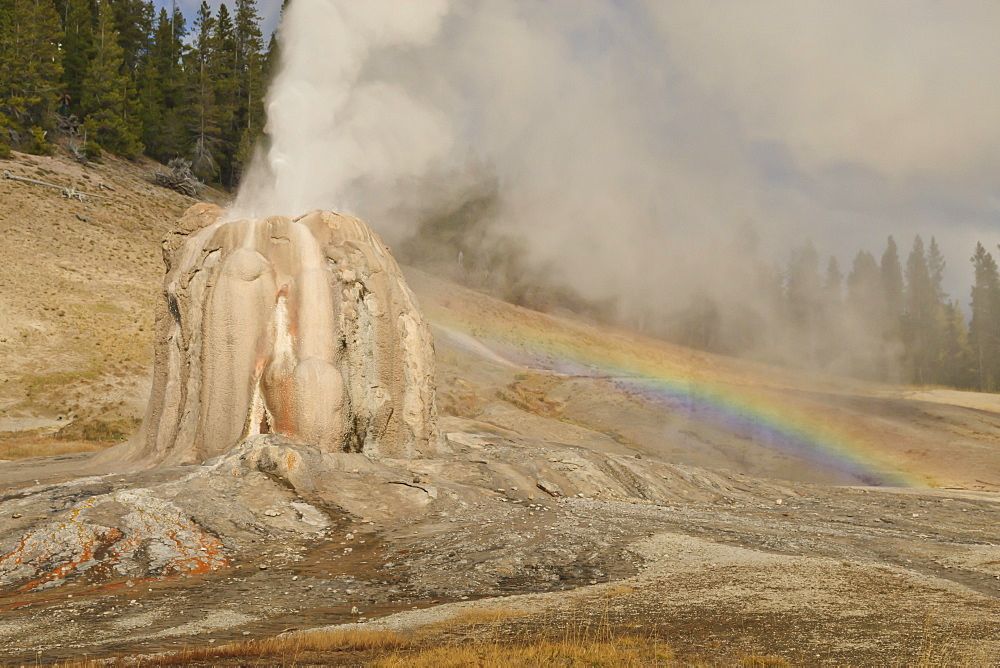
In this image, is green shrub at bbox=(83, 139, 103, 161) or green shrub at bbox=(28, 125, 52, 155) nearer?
green shrub at bbox=(28, 125, 52, 155)

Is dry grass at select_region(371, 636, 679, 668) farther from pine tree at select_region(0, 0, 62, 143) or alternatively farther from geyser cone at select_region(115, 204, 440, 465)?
pine tree at select_region(0, 0, 62, 143)

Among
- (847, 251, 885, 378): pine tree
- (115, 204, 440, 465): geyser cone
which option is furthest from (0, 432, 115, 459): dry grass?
(847, 251, 885, 378): pine tree

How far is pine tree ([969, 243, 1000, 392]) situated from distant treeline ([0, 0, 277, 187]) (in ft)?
305

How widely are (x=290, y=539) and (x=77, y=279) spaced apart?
44.8 metres

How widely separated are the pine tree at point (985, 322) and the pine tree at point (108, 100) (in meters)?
101

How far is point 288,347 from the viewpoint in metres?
19.7

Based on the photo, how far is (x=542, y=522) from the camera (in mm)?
15992

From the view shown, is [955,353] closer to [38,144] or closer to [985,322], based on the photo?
[985,322]

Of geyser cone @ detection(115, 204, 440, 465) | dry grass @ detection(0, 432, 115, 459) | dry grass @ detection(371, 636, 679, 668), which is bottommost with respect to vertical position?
dry grass @ detection(0, 432, 115, 459)

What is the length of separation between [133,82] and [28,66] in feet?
48.9

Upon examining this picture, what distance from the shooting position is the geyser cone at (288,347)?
18.8m

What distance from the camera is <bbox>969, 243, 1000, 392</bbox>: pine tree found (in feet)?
305

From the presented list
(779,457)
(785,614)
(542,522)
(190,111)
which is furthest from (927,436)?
(190,111)

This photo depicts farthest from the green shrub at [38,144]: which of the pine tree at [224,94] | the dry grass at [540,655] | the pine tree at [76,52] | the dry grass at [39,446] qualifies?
the dry grass at [540,655]
